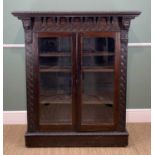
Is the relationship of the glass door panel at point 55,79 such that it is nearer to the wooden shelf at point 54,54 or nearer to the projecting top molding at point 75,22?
the wooden shelf at point 54,54

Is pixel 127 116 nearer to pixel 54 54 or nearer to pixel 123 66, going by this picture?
pixel 123 66

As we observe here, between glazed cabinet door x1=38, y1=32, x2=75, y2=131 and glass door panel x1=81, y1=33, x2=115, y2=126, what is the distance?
0.40 feet

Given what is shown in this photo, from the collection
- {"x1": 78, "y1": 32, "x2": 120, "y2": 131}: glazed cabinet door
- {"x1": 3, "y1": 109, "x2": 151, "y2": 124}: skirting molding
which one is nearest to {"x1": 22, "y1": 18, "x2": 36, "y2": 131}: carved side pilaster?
{"x1": 78, "y1": 32, "x2": 120, "y2": 131}: glazed cabinet door

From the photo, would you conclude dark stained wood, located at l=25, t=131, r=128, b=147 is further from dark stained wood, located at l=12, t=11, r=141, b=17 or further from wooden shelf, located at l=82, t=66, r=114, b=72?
dark stained wood, located at l=12, t=11, r=141, b=17

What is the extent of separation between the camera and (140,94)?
11.5ft

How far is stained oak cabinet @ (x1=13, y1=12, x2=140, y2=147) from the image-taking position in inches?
105

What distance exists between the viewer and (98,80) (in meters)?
2.84

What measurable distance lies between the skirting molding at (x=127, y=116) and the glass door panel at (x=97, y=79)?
2.50 feet

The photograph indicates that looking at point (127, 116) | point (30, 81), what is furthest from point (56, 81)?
point (127, 116)

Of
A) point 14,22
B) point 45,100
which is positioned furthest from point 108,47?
point 14,22

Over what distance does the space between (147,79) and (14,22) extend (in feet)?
5.56

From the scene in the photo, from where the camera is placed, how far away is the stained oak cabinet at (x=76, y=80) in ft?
8.79

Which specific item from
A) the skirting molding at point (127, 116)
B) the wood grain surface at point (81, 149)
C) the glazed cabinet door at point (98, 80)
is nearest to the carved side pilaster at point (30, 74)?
the wood grain surface at point (81, 149)

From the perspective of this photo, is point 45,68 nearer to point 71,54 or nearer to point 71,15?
point 71,54
